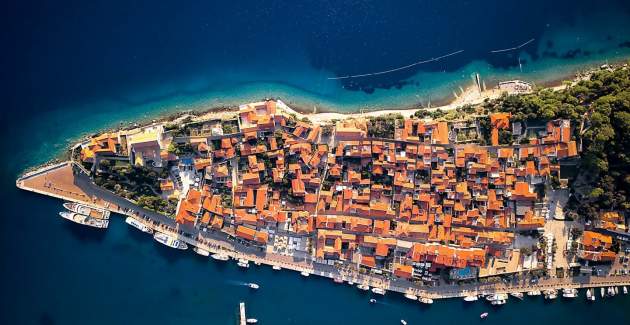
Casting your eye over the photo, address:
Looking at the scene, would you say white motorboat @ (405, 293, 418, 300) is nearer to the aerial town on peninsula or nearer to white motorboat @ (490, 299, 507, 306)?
the aerial town on peninsula

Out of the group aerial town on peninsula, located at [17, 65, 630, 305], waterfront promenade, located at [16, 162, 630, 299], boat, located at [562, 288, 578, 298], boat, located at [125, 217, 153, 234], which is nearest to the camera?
aerial town on peninsula, located at [17, 65, 630, 305]

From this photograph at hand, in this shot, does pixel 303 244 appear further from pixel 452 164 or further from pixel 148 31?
pixel 148 31

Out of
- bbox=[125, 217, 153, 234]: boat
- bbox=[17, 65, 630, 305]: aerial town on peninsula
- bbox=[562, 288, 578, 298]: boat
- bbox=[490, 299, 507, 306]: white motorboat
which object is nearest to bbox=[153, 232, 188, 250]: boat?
bbox=[17, 65, 630, 305]: aerial town on peninsula

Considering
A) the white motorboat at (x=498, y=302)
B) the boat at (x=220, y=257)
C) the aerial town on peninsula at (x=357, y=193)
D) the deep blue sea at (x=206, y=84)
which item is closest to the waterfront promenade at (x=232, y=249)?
the aerial town on peninsula at (x=357, y=193)

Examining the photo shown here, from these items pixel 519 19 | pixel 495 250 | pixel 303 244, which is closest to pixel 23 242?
pixel 303 244

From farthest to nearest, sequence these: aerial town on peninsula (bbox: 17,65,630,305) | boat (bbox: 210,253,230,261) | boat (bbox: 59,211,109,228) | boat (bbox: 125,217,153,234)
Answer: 1. boat (bbox: 210,253,230,261)
2. boat (bbox: 125,217,153,234)
3. boat (bbox: 59,211,109,228)
4. aerial town on peninsula (bbox: 17,65,630,305)

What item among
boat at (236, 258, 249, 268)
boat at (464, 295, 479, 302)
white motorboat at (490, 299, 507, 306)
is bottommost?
white motorboat at (490, 299, 507, 306)
